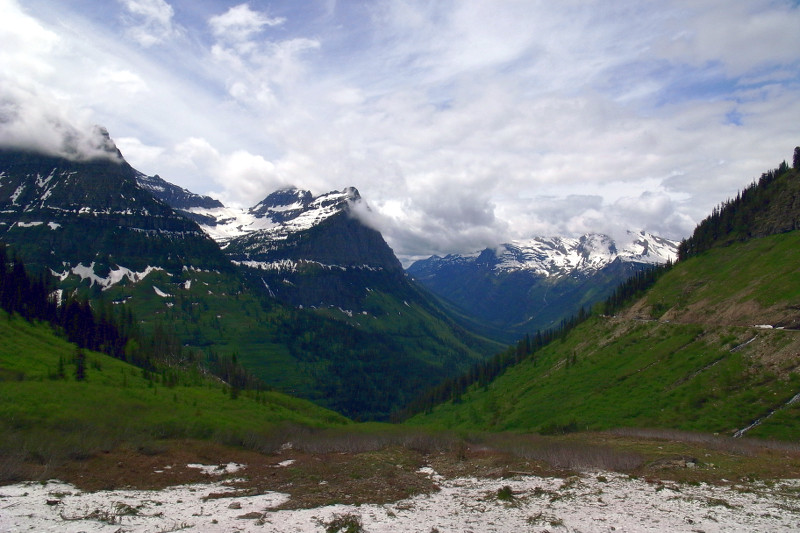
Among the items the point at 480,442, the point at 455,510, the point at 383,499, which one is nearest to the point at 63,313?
the point at 480,442

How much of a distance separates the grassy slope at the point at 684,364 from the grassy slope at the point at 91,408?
6927cm

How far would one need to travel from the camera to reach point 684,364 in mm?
101688

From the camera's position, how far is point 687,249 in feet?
614

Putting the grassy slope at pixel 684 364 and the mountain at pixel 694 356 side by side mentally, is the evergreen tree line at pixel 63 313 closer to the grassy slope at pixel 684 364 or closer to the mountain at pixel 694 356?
the grassy slope at pixel 684 364

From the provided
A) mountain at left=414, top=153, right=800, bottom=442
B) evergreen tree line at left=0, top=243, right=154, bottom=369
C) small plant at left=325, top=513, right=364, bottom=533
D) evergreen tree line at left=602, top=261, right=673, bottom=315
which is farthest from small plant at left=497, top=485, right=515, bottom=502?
evergreen tree line at left=602, top=261, right=673, bottom=315

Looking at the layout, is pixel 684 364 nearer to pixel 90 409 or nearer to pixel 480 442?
pixel 480 442

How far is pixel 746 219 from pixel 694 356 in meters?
93.1

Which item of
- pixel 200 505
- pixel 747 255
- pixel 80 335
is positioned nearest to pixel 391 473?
pixel 200 505

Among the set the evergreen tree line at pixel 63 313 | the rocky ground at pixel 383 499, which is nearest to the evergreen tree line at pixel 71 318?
the evergreen tree line at pixel 63 313

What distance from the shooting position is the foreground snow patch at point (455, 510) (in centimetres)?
2705

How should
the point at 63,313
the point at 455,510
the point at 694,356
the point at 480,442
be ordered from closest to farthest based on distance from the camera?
the point at 455,510 → the point at 480,442 → the point at 694,356 → the point at 63,313

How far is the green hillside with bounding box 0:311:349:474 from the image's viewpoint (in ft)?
162

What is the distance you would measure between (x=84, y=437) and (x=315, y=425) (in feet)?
171

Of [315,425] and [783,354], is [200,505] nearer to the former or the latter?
[315,425]
